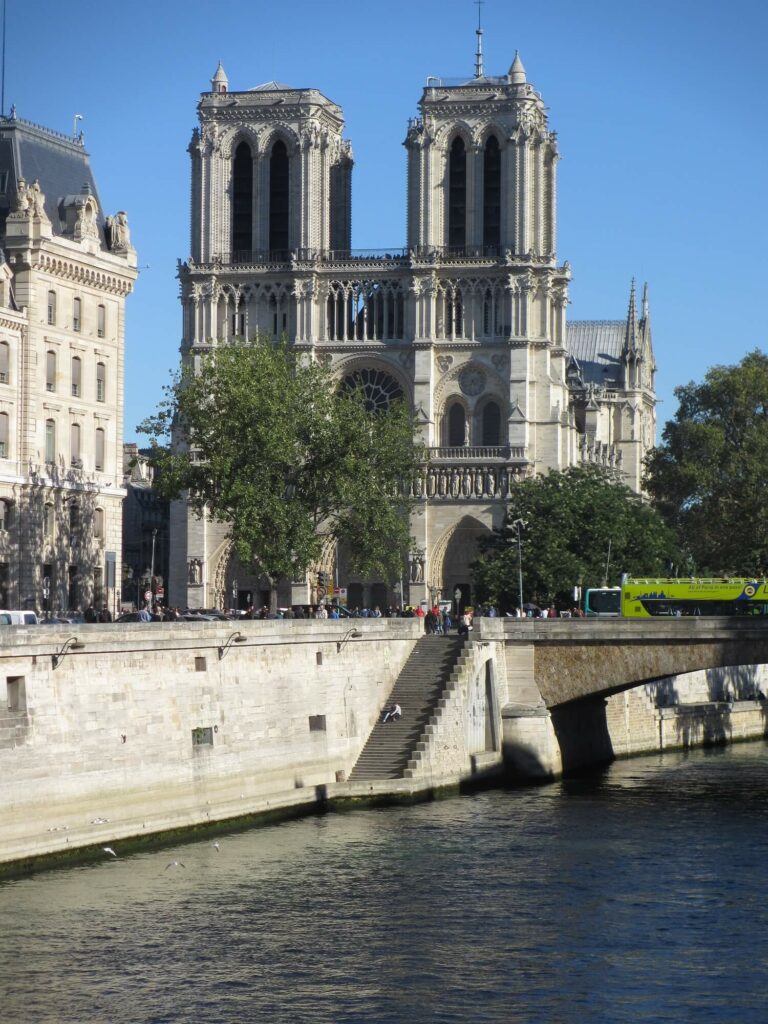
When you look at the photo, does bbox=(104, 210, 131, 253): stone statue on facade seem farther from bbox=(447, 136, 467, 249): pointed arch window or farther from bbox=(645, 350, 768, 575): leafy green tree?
bbox=(447, 136, 467, 249): pointed arch window

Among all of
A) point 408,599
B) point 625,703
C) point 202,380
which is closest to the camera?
point 625,703

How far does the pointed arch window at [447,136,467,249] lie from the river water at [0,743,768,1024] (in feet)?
269

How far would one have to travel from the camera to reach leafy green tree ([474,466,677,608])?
10731 centimetres

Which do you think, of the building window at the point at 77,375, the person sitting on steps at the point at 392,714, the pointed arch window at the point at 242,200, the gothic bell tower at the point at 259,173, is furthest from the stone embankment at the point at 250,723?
the pointed arch window at the point at 242,200

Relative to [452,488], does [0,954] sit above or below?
below

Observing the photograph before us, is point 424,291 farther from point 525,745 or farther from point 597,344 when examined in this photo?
point 525,745

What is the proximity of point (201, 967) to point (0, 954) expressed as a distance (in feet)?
13.1

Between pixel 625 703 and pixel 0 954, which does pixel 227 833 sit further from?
pixel 625 703

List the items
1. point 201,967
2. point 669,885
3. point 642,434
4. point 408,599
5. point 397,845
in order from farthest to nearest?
point 642,434 → point 408,599 → point 397,845 → point 669,885 → point 201,967

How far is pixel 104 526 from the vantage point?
288 feet

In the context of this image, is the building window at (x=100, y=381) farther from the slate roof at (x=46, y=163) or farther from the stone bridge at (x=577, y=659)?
the stone bridge at (x=577, y=659)

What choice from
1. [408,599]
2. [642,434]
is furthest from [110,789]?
[642,434]

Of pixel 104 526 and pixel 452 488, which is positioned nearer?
pixel 104 526

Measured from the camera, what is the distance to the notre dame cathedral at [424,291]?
13475 cm
